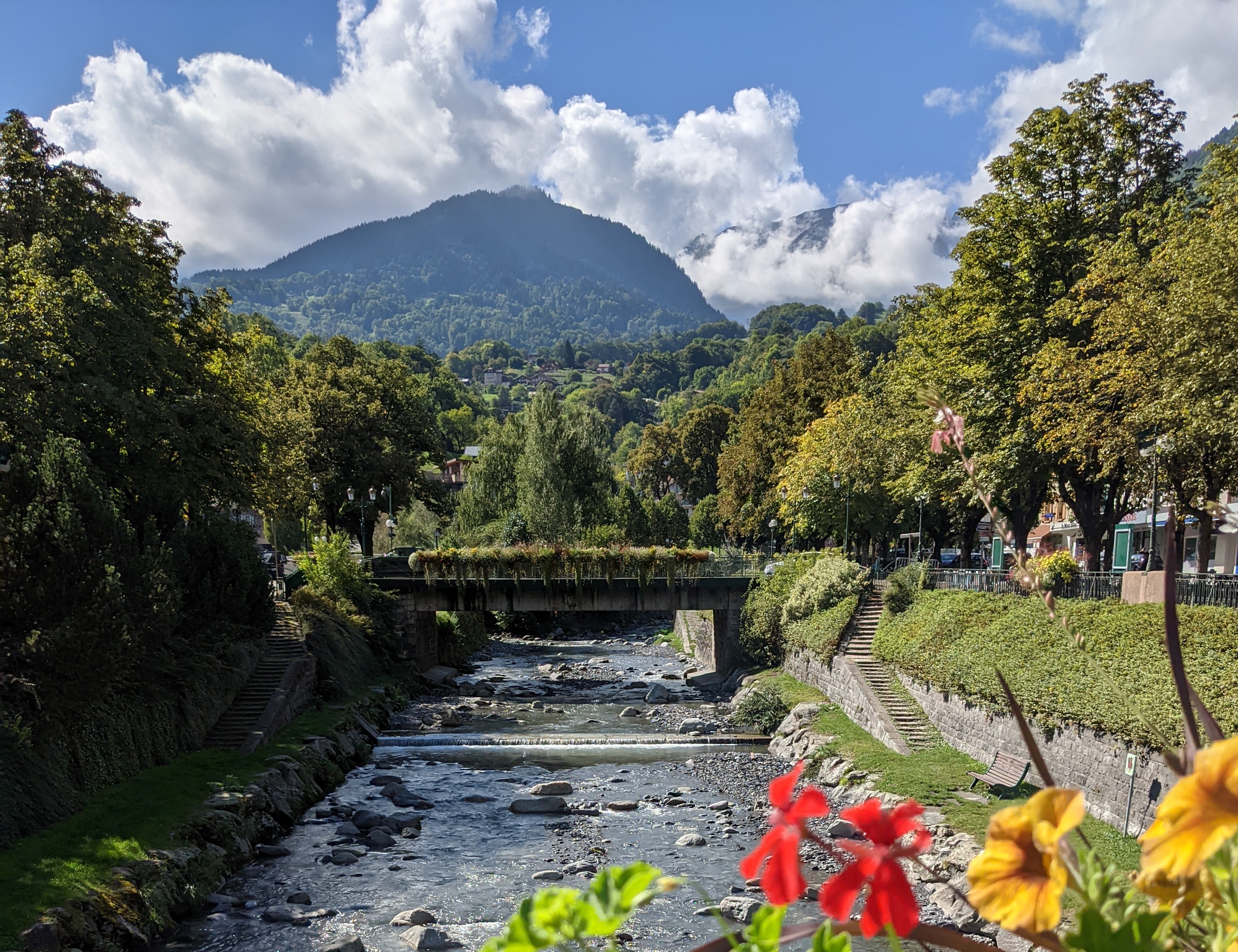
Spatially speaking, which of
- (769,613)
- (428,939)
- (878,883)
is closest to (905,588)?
(769,613)

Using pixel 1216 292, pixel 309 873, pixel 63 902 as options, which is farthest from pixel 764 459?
pixel 63 902

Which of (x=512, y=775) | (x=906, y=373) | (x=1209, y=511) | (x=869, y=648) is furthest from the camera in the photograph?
(x=906, y=373)

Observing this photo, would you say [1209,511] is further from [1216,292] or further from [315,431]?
[315,431]

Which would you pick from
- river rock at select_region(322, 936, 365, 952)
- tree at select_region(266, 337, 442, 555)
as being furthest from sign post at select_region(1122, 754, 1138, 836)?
tree at select_region(266, 337, 442, 555)

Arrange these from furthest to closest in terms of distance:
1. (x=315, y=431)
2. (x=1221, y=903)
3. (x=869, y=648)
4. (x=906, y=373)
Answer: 1. (x=315, y=431)
2. (x=906, y=373)
3. (x=869, y=648)
4. (x=1221, y=903)

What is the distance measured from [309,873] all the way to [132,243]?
17.6m

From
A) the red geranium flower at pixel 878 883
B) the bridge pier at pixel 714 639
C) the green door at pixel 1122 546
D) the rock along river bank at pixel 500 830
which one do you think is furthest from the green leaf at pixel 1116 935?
the green door at pixel 1122 546

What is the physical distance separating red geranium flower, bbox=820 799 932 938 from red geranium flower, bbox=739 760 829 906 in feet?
0.18

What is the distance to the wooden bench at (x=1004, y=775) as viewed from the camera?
61.2 ft

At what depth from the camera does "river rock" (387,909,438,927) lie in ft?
49.1

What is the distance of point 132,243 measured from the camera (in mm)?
25188

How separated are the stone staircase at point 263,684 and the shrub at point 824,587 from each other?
17.4 meters

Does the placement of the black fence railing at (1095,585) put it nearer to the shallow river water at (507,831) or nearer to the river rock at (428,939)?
the shallow river water at (507,831)

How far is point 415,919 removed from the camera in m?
15.1
